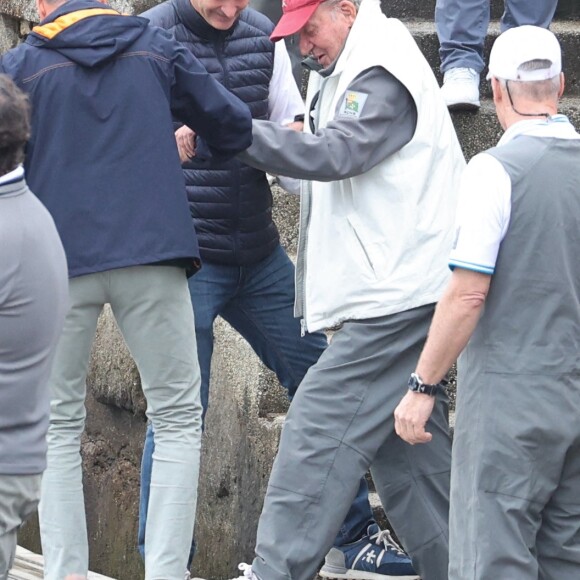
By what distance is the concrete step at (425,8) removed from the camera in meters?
6.87

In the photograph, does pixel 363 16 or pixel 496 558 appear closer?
pixel 496 558

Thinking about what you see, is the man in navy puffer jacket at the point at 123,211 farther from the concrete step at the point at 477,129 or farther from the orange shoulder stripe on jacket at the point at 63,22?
the concrete step at the point at 477,129

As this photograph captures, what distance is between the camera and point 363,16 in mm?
4270

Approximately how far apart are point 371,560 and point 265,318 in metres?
0.88

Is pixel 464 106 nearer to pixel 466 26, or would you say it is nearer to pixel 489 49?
pixel 466 26

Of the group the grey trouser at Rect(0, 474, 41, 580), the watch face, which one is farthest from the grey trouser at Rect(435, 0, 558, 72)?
the grey trouser at Rect(0, 474, 41, 580)

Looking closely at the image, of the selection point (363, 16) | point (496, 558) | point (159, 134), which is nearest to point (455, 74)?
point (363, 16)

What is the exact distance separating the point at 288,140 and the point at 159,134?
1.20ft

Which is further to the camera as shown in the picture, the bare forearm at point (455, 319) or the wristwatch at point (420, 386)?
the wristwatch at point (420, 386)

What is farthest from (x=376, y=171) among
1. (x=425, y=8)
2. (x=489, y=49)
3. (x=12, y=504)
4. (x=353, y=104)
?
(x=425, y=8)

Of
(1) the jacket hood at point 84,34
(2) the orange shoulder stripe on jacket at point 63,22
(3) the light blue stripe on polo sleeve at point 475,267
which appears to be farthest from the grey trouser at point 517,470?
(2) the orange shoulder stripe on jacket at point 63,22

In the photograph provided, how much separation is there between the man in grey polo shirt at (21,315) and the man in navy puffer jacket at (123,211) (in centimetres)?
66

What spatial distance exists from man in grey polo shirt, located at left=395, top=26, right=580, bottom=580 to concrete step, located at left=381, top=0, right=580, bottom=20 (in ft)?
10.9

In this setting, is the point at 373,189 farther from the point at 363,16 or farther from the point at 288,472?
the point at 288,472
